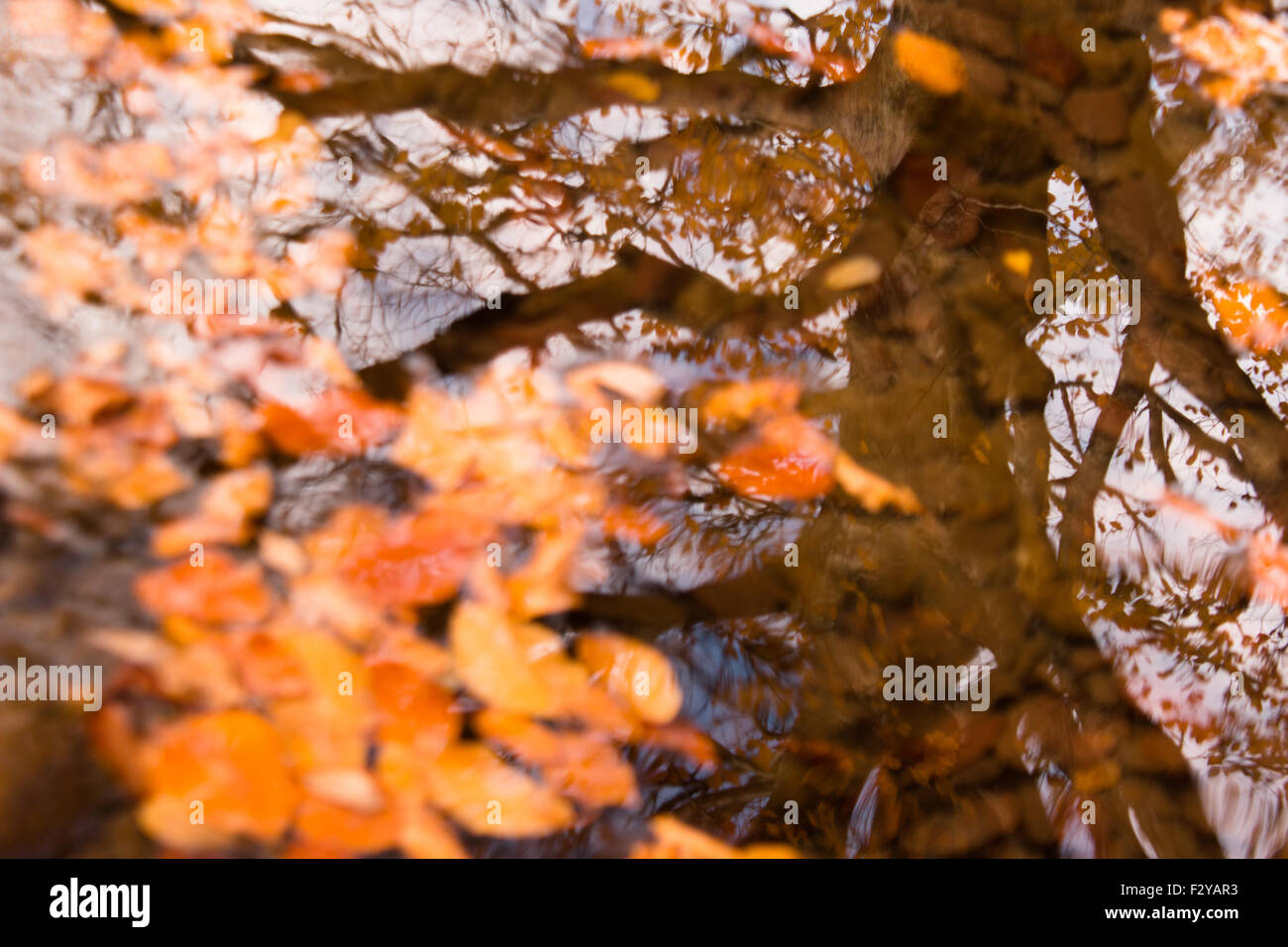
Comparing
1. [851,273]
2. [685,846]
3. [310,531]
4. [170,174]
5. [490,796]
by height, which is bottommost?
[685,846]

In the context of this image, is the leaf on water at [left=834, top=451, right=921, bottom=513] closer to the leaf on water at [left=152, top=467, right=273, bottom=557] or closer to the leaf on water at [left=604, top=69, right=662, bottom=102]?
the leaf on water at [left=604, top=69, right=662, bottom=102]

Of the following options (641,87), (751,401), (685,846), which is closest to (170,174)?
(641,87)

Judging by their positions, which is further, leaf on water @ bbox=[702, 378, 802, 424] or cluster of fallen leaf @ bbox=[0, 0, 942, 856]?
leaf on water @ bbox=[702, 378, 802, 424]

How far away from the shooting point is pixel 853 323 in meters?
2.12

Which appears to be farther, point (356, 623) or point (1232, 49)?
point (1232, 49)

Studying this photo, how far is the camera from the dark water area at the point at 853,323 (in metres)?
2.05

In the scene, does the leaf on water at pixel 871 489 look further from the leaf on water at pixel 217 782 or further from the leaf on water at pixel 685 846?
the leaf on water at pixel 217 782

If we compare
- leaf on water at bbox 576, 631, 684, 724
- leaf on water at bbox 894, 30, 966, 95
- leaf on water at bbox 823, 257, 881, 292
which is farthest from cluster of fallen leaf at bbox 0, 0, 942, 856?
leaf on water at bbox 894, 30, 966, 95

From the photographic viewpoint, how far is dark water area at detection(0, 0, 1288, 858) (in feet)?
6.74

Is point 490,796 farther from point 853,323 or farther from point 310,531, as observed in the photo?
point 853,323

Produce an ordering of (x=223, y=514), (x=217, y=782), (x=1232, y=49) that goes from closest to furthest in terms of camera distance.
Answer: (x=217, y=782), (x=223, y=514), (x=1232, y=49)

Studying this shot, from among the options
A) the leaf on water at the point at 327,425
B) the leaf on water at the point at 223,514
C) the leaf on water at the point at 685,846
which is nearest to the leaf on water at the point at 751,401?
the leaf on water at the point at 327,425
